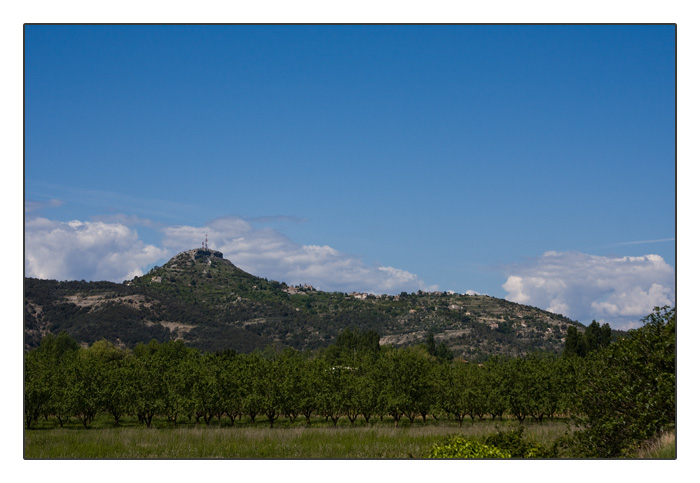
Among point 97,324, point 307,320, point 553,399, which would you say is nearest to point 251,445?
point 553,399

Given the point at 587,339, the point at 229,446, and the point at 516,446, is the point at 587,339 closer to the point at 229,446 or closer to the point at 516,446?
the point at 229,446

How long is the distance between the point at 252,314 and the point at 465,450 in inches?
4935

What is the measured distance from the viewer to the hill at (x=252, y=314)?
108062 mm

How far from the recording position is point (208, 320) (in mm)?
126938

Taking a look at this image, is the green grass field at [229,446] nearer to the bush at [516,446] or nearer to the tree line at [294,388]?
the bush at [516,446]

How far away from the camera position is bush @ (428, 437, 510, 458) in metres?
14.0

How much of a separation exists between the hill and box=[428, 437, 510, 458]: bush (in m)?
86.6

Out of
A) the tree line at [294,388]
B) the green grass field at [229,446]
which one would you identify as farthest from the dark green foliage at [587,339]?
the green grass field at [229,446]

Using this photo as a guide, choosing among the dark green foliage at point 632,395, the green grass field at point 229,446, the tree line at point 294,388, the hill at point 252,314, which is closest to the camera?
the dark green foliage at point 632,395

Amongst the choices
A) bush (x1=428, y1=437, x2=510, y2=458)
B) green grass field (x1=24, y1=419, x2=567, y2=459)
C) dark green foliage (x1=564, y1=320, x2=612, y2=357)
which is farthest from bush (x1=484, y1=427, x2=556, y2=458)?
dark green foliage (x1=564, y1=320, x2=612, y2=357)

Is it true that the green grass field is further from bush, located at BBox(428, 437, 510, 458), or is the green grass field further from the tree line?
the tree line

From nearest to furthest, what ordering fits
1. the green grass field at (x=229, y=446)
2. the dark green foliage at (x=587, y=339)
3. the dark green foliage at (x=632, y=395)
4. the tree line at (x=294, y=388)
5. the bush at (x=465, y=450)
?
the bush at (x=465, y=450)
the dark green foliage at (x=632, y=395)
the green grass field at (x=229, y=446)
the tree line at (x=294, y=388)
the dark green foliage at (x=587, y=339)

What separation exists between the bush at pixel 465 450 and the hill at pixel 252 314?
8664 cm
